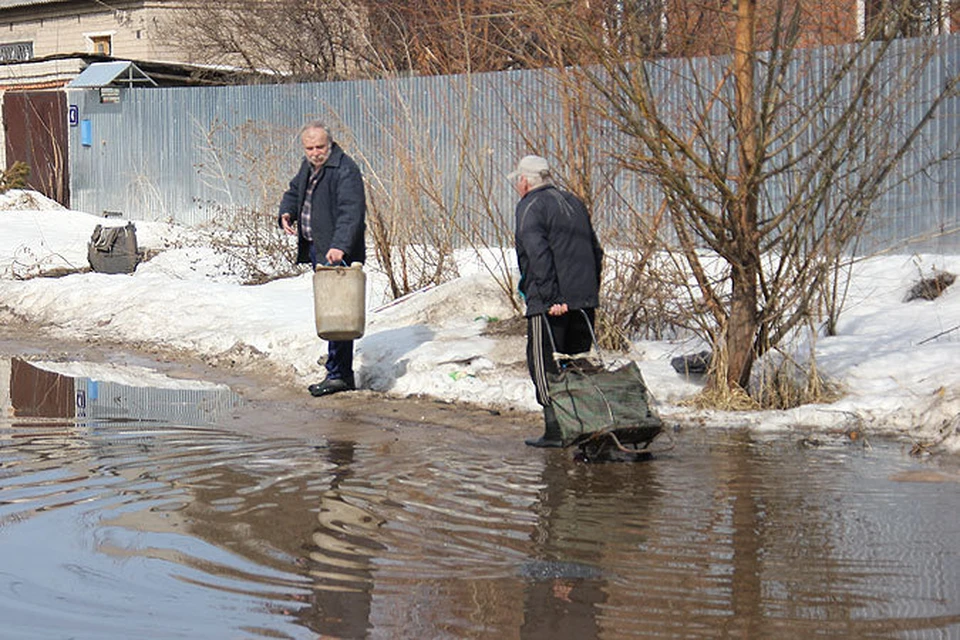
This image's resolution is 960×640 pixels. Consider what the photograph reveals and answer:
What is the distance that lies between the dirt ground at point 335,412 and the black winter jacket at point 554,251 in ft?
3.41

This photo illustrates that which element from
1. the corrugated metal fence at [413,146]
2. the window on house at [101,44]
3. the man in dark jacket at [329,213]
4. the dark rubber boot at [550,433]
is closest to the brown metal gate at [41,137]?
the corrugated metal fence at [413,146]

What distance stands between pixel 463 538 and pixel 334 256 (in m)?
4.32

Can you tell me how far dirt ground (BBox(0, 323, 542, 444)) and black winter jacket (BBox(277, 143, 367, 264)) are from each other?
1105 millimetres

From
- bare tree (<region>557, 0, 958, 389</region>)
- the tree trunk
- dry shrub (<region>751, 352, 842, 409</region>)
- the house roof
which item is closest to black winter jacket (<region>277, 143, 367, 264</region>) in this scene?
bare tree (<region>557, 0, 958, 389</region>)

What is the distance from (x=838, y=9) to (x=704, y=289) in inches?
83.6

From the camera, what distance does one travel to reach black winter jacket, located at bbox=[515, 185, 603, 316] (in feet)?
27.3

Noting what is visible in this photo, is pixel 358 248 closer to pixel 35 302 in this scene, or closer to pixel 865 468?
pixel 865 468

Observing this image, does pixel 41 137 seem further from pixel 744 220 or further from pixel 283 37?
pixel 744 220

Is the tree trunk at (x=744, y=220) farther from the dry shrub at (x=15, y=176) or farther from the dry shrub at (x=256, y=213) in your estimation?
the dry shrub at (x=15, y=176)

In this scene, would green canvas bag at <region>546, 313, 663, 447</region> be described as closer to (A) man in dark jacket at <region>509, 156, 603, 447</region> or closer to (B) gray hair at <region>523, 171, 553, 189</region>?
(A) man in dark jacket at <region>509, 156, 603, 447</region>

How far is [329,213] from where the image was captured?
408 inches

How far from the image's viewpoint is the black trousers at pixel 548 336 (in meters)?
8.44

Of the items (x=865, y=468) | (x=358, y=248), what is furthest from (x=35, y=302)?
(x=865, y=468)

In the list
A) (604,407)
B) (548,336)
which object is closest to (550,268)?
(548,336)
